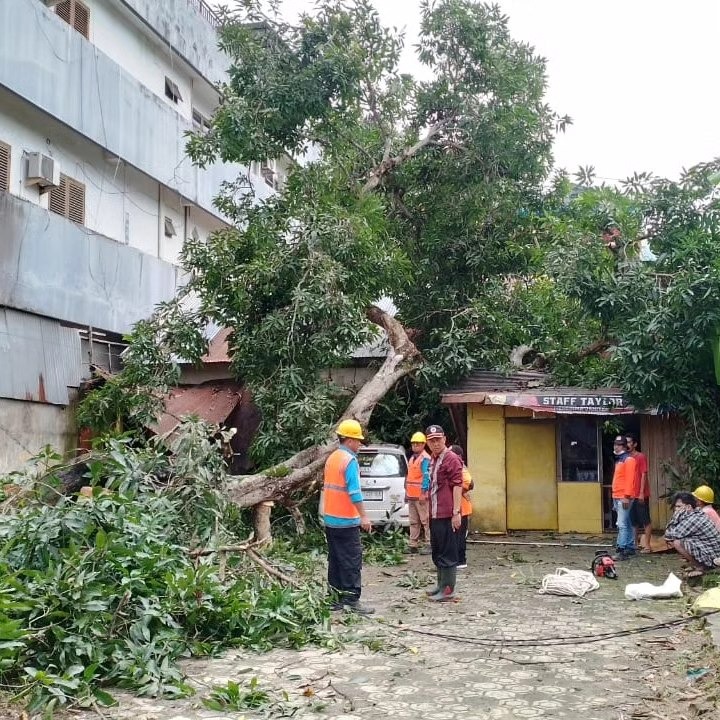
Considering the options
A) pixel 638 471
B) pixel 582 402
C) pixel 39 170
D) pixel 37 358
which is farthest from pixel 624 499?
pixel 39 170

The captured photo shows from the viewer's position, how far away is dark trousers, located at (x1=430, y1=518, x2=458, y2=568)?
8812 mm

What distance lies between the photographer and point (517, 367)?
16.5 meters

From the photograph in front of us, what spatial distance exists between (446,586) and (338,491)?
189cm

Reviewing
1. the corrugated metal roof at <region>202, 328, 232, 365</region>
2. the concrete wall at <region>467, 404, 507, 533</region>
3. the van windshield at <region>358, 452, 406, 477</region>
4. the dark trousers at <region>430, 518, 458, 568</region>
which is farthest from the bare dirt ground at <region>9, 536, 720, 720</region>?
the corrugated metal roof at <region>202, 328, 232, 365</region>

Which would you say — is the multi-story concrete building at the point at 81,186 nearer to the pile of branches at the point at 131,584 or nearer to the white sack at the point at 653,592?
the pile of branches at the point at 131,584

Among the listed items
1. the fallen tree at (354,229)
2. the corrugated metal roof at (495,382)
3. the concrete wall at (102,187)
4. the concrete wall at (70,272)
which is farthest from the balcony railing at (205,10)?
the corrugated metal roof at (495,382)

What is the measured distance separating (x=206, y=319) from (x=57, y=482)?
26.1ft

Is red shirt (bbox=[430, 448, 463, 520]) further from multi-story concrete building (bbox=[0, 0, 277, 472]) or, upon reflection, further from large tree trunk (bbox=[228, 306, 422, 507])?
multi-story concrete building (bbox=[0, 0, 277, 472])

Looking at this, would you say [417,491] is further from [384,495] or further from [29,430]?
[29,430]

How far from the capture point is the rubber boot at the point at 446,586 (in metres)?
Answer: 9.07

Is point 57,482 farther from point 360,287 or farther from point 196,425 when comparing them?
point 360,287

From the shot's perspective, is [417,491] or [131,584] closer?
[131,584]

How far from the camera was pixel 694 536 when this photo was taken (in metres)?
9.64

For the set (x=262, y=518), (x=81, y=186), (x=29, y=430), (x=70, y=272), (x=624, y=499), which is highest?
(x=81, y=186)
